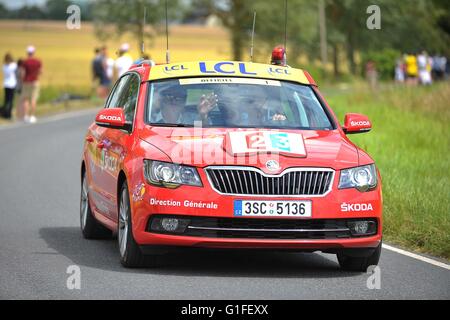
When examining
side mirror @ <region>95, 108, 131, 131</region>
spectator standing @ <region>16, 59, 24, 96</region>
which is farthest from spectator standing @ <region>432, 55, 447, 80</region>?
side mirror @ <region>95, 108, 131, 131</region>

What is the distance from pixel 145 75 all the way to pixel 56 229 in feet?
8.02

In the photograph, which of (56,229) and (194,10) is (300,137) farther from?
(194,10)

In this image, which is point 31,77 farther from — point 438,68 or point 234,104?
point 438,68

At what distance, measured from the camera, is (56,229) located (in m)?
12.6

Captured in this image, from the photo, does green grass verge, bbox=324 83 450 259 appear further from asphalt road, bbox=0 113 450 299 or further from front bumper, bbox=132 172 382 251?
front bumper, bbox=132 172 382 251

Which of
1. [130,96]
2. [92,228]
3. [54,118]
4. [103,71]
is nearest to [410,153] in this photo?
[92,228]

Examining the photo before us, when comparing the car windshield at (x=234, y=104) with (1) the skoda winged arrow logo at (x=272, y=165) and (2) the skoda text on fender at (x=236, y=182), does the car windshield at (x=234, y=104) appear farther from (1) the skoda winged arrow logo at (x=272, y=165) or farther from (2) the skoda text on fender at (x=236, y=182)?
(1) the skoda winged arrow logo at (x=272, y=165)

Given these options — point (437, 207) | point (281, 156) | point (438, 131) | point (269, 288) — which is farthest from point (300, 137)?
point (438, 131)

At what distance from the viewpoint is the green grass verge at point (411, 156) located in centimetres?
1177

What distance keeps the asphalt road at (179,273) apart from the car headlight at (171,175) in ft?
2.19

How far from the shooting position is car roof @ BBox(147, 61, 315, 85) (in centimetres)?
1077

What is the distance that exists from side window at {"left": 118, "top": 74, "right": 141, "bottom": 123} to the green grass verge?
9.10 ft

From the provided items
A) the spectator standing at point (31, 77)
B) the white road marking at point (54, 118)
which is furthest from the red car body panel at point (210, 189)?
A: the spectator standing at point (31, 77)

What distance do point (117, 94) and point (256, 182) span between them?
9.97 feet
